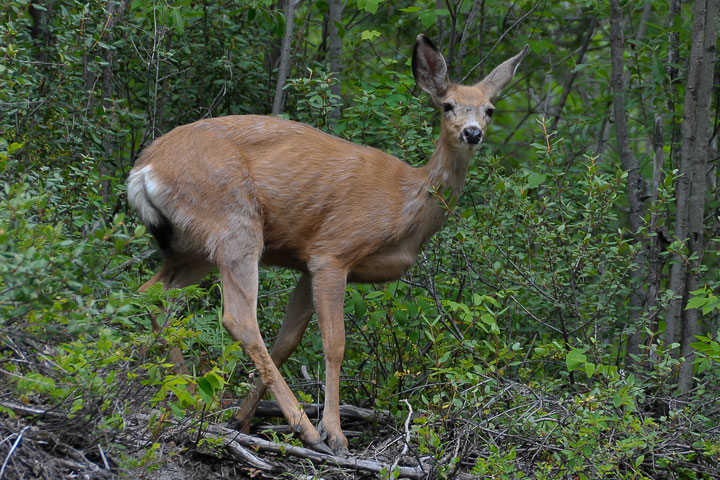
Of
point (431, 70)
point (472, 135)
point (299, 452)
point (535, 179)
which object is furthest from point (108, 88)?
point (299, 452)

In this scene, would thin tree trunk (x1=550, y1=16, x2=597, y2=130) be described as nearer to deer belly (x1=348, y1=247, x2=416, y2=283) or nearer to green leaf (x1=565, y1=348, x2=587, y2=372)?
deer belly (x1=348, y1=247, x2=416, y2=283)

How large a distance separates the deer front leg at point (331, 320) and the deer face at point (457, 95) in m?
1.30

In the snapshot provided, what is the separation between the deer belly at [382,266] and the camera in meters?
6.84

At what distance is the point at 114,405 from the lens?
191 inches

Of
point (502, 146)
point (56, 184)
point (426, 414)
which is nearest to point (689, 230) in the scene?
point (426, 414)

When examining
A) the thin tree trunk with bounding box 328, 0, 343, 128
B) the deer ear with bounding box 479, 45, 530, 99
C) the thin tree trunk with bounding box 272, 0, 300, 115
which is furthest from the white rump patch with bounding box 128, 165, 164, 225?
the thin tree trunk with bounding box 328, 0, 343, 128

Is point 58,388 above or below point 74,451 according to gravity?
above

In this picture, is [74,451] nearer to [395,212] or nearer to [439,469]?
[439,469]

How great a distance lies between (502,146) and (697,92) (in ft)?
12.7

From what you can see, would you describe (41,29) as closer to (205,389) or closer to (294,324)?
(294,324)

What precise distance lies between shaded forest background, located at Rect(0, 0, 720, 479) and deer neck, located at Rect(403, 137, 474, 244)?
252 mm

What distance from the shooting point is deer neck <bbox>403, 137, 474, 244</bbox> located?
Result: 22.7ft

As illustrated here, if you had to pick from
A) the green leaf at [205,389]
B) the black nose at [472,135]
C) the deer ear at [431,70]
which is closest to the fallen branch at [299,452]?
the green leaf at [205,389]

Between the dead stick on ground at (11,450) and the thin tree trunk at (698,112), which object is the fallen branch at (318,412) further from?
the thin tree trunk at (698,112)
